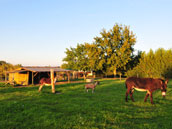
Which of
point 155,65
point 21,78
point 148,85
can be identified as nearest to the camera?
point 148,85

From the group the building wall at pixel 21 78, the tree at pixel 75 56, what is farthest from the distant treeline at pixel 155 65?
the building wall at pixel 21 78

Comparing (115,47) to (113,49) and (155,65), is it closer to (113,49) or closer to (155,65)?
(113,49)

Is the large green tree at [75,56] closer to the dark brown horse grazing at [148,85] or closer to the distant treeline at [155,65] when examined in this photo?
the distant treeline at [155,65]

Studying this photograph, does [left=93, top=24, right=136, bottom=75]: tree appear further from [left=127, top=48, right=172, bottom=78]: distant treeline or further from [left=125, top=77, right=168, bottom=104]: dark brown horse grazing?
[left=125, top=77, right=168, bottom=104]: dark brown horse grazing

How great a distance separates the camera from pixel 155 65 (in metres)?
→ 37.2

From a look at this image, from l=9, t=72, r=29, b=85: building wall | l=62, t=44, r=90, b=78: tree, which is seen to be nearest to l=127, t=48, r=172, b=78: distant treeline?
l=62, t=44, r=90, b=78: tree

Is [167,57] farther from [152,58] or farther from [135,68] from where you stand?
[135,68]

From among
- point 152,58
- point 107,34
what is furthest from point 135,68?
point 107,34

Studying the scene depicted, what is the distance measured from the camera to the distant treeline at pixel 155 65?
34459 millimetres

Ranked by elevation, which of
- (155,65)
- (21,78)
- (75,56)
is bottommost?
(21,78)

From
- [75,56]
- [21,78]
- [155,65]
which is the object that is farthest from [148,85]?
[75,56]

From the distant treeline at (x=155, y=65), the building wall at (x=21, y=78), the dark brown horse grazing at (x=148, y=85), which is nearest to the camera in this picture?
the dark brown horse grazing at (x=148, y=85)

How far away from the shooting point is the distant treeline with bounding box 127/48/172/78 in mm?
34459

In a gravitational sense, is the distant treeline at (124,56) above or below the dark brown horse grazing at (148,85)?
above
